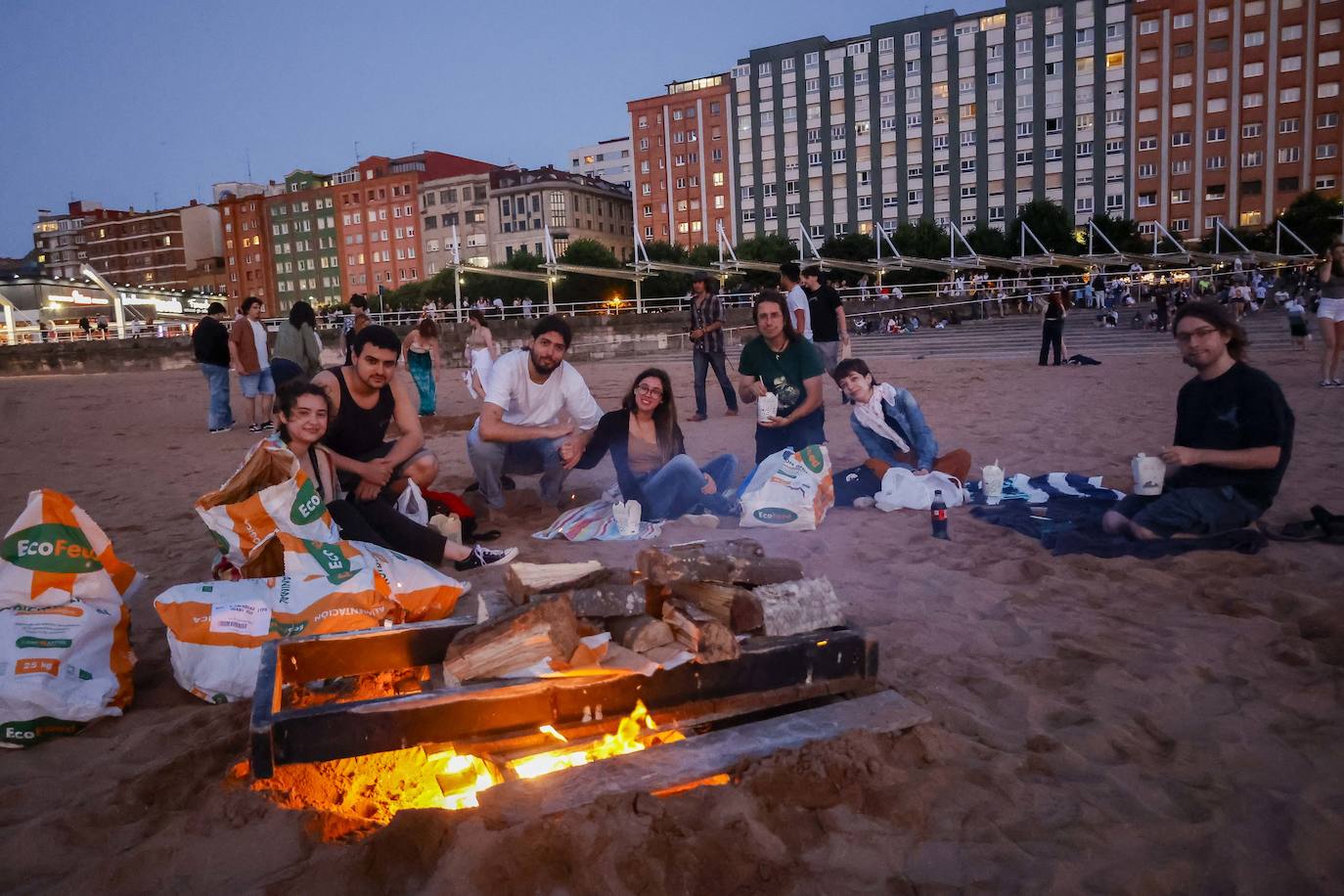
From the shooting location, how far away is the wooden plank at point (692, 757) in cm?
211

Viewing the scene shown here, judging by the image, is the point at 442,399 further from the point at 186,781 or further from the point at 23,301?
the point at 23,301

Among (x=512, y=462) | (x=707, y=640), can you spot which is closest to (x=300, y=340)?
(x=512, y=462)

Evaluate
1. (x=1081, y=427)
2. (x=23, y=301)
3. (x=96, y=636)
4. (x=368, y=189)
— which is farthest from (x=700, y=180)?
(x=96, y=636)

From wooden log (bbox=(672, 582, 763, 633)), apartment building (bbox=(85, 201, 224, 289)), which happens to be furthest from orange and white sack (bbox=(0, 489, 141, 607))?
apartment building (bbox=(85, 201, 224, 289))

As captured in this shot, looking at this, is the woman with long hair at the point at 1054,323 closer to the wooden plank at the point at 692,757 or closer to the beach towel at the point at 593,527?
the beach towel at the point at 593,527

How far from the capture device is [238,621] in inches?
116

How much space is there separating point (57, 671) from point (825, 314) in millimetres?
8039

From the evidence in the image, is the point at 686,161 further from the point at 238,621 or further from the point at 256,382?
the point at 238,621

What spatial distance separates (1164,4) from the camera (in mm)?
60250

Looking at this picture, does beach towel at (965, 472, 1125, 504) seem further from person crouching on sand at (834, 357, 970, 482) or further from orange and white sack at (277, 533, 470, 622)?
orange and white sack at (277, 533, 470, 622)

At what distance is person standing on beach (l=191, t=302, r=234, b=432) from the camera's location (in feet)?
32.4

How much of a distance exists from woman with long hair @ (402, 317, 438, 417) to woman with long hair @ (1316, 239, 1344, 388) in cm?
992

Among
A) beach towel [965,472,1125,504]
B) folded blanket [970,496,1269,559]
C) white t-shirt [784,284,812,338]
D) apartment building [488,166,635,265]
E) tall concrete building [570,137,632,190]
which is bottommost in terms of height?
folded blanket [970,496,1269,559]

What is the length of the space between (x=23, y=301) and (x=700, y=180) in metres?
50.5
